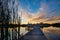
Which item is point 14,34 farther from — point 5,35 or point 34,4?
point 34,4

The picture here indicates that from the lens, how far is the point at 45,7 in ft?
11.4

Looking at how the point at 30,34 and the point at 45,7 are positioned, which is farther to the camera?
the point at 30,34

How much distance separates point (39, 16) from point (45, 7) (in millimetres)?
222

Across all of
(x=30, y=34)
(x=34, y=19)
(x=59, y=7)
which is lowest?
(x=30, y=34)

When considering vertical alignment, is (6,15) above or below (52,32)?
above

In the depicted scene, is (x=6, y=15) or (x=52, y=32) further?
(x=52, y=32)

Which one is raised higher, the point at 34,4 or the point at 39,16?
the point at 34,4

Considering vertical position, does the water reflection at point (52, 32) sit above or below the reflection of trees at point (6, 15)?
below

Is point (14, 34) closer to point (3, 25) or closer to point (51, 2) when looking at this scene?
point (3, 25)

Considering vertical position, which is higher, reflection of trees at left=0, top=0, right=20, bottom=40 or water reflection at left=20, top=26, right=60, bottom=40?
reflection of trees at left=0, top=0, right=20, bottom=40

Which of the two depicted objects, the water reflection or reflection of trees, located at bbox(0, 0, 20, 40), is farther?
the water reflection

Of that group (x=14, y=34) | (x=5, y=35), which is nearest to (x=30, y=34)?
(x=14, y=34)

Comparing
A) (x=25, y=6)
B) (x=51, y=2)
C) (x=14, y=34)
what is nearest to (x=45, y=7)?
(x=51, y=2)

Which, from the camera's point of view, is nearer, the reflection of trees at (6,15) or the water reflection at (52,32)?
the reflection of trees at (6,15)
